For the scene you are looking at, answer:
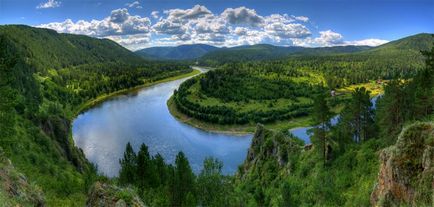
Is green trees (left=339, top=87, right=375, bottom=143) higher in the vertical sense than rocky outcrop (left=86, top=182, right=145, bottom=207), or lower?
lower

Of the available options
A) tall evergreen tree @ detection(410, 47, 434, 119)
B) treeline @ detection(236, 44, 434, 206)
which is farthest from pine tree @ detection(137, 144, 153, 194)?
tall evergreen tree @ detection(410, 47, 434, 119)

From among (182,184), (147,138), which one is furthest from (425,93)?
(147,138)

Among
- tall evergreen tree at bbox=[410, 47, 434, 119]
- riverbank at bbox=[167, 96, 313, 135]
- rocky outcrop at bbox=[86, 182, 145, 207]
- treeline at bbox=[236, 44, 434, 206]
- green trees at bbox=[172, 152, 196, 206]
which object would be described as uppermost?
tall evergreen tree at bbox=[410, 47, 434, 119]

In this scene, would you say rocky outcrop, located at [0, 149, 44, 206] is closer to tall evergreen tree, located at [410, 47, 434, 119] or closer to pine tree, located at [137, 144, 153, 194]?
pine tree, located at [137, 144, 153, 194]

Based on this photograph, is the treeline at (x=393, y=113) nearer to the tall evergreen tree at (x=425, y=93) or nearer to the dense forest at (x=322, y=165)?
the tall evergreen tree at (x=425, y=93)

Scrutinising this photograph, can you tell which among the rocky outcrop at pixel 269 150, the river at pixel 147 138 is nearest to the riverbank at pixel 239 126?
the river at pixel 147 138

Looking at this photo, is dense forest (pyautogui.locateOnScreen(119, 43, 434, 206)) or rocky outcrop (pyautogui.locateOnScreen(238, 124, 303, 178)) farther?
rocky outcrop (pyautogui.locateOnScreen(238, 124, 303, 178))

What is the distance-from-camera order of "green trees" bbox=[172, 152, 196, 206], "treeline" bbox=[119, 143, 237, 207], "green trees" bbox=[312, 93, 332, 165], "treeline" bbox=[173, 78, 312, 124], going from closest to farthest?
"green trees" bbox=[312, 93, 332, 165], "treeline" bbox=[119, 143, 237, 207], "green trees" bbox=[172, 152, 196, 206], "treeline" bbox=[173, 78, 312, 124]

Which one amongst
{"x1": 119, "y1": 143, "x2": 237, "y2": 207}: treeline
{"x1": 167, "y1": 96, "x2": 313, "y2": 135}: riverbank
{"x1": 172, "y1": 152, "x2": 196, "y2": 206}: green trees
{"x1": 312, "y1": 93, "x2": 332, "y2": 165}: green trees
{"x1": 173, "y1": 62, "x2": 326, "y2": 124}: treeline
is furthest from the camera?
{"x1": 173, "y1": 62, "x2": 326, "y2": 124}: treeline
